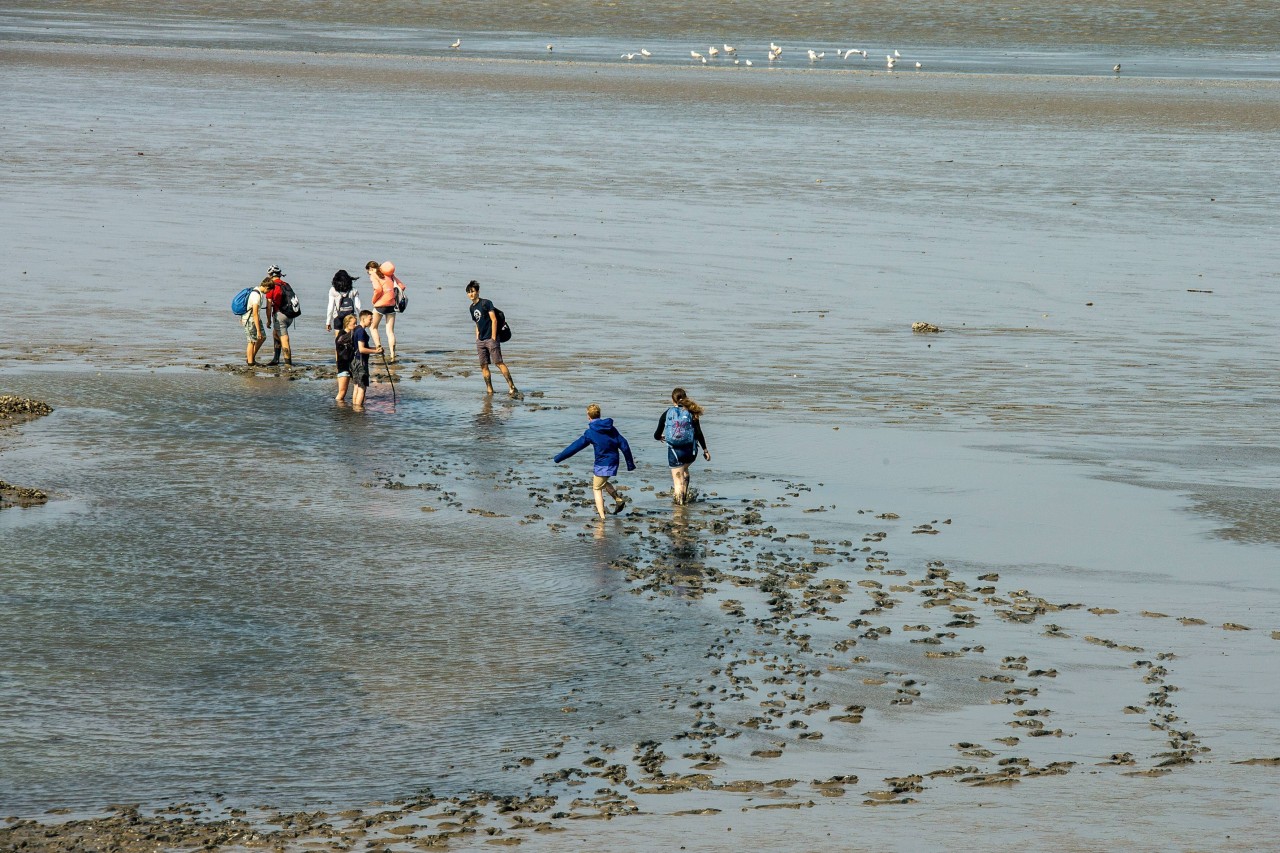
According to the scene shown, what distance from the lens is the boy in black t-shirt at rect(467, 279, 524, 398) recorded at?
81.1 ft

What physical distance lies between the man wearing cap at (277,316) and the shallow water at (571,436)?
0.89 metres

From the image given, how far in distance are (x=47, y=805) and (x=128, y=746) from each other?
1.05 m

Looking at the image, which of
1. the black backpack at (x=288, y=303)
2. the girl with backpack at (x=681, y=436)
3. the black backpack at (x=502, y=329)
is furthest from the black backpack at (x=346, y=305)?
the girl with backpack at (x=681, y=436)

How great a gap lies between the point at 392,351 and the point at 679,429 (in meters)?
8.91

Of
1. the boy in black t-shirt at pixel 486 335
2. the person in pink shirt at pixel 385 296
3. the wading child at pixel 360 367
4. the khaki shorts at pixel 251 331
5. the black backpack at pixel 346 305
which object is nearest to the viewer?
the wading child at pixel 360 367

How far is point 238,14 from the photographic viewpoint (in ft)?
332

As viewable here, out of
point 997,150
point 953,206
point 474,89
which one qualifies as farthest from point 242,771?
point 474,89

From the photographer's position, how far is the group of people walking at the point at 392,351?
19.7 m

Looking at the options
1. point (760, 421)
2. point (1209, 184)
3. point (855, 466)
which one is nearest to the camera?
point (855, 466)

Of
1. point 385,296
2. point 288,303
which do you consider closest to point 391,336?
point 385,296

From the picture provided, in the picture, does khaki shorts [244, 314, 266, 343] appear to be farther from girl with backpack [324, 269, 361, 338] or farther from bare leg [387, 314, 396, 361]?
bare leg [387, 314, 396, 361]

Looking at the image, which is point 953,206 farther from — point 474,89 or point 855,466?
point 474,89

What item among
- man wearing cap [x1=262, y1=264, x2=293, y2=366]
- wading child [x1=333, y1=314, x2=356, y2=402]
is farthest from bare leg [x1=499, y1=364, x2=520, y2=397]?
man wearing cap [x1=262, y1=264, x2=293, y2=366]

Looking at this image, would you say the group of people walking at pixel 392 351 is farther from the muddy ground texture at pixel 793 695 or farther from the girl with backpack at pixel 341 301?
the muddy ground texture at pixel 793 695
